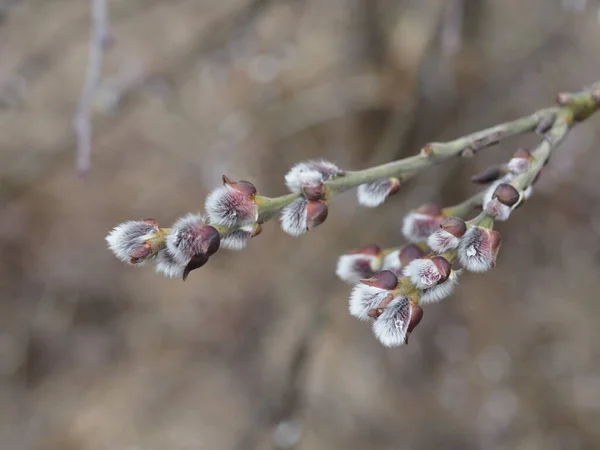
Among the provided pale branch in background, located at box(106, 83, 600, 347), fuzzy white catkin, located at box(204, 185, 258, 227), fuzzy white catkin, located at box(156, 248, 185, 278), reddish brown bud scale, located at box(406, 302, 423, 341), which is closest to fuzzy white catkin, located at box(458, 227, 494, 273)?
pale branch in background, located at box(106, 83, 600, 347)

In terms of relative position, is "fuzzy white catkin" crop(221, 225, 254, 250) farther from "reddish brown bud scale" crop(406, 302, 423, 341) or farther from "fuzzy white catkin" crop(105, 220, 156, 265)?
"reddish brown bud scale" crop(406, 302, 423, 341)

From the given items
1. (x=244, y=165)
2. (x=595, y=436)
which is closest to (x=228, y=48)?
(x=244, y=165)

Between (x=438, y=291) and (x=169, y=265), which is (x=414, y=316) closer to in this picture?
(x=438, y=291)

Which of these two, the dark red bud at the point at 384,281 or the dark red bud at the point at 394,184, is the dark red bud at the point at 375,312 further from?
the dark red bud at the point at 394,184

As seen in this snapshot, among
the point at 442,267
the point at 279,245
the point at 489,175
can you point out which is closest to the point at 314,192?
the point at 442,267

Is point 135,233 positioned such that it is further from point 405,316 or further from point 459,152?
point 459,152
